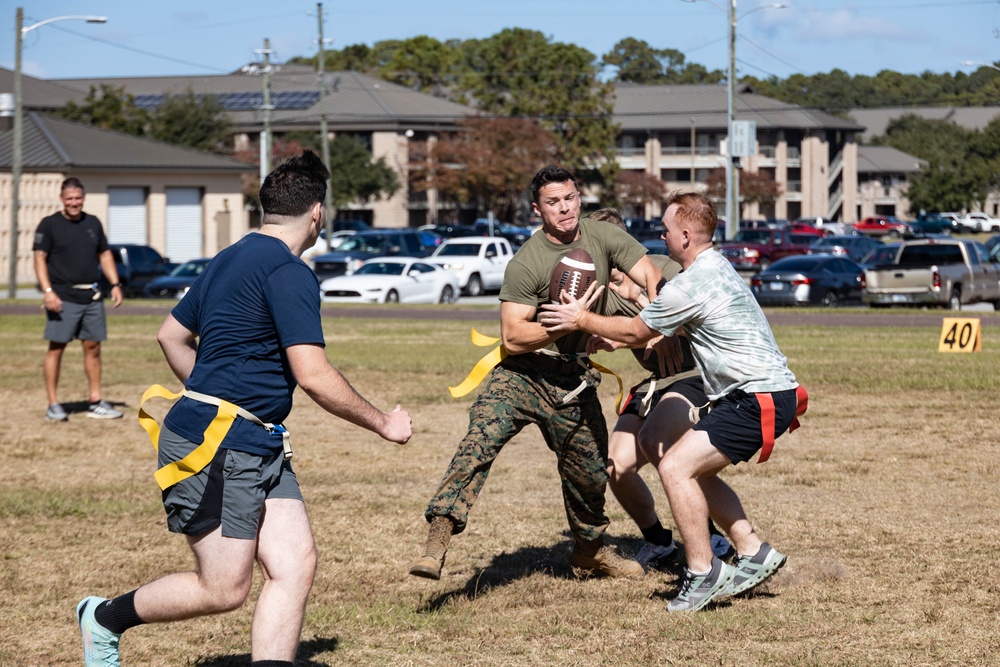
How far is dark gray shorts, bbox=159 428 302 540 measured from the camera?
452cm

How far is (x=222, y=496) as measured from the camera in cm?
453

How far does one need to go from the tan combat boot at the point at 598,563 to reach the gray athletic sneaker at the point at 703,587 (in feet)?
2.18

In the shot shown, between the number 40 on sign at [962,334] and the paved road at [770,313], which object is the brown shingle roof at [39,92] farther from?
the number 40 on sign at [962,334]

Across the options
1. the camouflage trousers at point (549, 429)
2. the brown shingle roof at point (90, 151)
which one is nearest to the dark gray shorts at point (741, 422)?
the camouflage trousers at point (549, 429)

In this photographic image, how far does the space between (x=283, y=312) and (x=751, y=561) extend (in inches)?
118

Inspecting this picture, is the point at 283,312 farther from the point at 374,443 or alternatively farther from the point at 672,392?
the point at 374,443

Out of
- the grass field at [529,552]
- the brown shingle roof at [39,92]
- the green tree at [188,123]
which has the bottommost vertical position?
the grass field at [529,552]

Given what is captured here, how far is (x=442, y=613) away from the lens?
627 centimetres

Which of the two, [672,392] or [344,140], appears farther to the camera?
[344,140]

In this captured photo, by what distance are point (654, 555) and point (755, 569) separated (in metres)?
0.95

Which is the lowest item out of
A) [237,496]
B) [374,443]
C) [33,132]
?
[374,443]

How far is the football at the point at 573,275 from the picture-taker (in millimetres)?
6297

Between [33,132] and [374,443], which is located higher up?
[33,132]

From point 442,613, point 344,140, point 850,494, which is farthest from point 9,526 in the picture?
point 344,140
